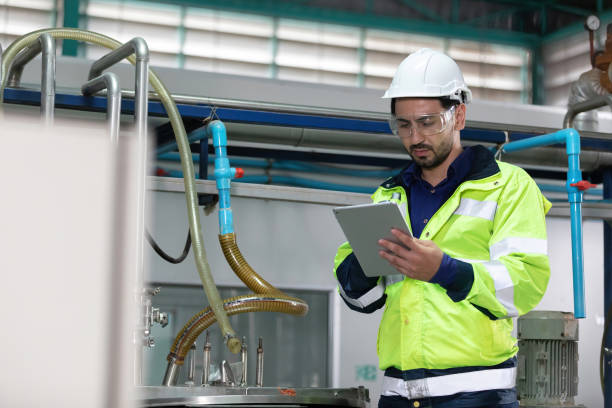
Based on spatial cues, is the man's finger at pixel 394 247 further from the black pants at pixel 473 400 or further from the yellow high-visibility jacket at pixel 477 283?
the black pants at pixel 473 400

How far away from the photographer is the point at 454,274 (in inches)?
62.1

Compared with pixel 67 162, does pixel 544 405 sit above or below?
below

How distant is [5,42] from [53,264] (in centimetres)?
552

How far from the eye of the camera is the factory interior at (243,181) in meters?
0.41

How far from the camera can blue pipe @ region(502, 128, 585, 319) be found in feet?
8.67

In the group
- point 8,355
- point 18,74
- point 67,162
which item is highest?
point 18,74

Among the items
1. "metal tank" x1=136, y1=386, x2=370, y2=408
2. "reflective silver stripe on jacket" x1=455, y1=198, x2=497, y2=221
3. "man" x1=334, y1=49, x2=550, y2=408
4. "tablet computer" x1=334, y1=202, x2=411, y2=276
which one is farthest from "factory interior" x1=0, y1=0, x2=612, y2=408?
"reflective silver stripe on jacket" x1=455, y1=198, x2=497, y2=221

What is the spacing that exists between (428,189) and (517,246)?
0.96 feet

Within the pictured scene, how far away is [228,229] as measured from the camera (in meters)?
2.86

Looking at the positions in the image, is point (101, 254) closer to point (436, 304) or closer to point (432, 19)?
point (436, 304)

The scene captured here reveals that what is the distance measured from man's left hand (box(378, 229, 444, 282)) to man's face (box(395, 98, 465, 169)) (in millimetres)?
283

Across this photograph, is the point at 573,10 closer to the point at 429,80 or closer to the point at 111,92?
the point at 111,92

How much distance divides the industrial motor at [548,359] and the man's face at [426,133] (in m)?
1.94

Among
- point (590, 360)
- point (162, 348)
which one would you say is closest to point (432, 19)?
point (590, 360)
